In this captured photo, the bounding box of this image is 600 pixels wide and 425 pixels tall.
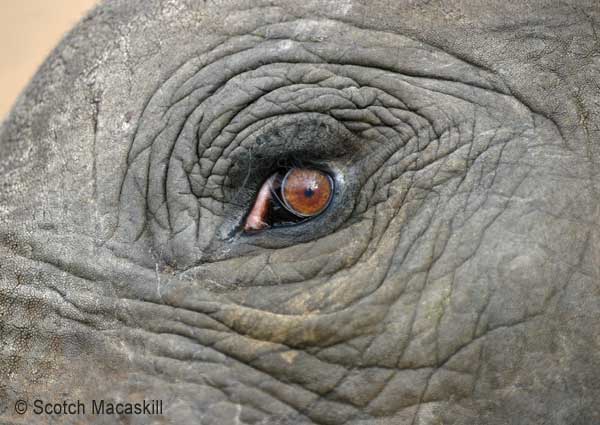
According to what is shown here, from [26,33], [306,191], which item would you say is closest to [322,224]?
[306,191]

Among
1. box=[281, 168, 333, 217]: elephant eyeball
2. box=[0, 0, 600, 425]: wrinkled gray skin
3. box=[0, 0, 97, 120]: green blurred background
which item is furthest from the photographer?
box=[0, 0, 97, 120]: green blurred background

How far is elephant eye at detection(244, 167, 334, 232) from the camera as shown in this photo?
141 inches

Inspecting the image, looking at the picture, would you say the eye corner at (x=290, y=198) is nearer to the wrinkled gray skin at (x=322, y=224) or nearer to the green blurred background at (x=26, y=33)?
the wrinkled gray skin at (x=322, y=224)

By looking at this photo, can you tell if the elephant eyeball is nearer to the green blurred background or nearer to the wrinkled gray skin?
the wrinkled gray skin

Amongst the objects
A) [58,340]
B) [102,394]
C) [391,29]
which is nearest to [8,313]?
[58,340]

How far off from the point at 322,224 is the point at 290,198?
0.15m

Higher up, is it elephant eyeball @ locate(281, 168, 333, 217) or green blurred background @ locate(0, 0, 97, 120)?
green blurred background @ locate(0, 0, 97, 120)

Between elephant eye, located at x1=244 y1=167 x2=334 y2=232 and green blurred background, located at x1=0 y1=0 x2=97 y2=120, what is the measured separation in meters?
5.94

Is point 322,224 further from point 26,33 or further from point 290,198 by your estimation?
point 26,33

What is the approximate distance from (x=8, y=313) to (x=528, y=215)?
1.85 m

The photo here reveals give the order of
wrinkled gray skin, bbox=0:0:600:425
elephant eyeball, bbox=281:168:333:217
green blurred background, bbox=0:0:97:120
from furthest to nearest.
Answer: green blurred background, bbox=0:0:97:120 < elephant eyeball, bbox=281:168:333:217 < wrinkled gray skin, bbox=0:0:600:425

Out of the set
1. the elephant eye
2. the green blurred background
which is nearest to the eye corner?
the elephant eye

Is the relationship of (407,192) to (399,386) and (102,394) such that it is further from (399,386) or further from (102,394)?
(102,394)

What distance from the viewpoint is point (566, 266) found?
11.2 ft
